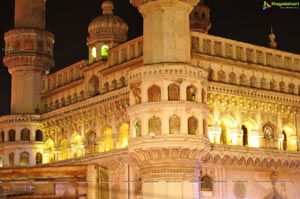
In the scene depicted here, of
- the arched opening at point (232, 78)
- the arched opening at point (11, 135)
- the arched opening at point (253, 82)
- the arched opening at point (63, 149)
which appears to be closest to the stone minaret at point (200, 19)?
the arched opening at point (253, 82)

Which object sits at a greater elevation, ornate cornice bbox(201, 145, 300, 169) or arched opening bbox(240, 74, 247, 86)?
arched opening bbox(240, 74, 247, 86)

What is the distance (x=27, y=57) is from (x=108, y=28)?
522cm

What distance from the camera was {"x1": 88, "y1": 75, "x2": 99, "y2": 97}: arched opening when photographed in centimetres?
3831

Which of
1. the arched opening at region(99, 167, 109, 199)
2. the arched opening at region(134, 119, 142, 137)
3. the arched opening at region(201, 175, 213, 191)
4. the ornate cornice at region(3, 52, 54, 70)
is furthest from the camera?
the ornate cornice at region(3, 52, 54, 70)

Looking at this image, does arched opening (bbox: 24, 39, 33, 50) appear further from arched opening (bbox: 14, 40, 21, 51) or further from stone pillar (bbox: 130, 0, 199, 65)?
stone pillar (bbox: 130, 0, 199, 65)

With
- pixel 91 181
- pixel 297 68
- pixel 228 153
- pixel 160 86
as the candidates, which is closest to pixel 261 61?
pixel 297 68

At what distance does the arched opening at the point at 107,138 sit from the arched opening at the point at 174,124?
22.2ft

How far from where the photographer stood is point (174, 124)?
96.7 ft

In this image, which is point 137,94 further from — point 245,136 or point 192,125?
point 245,136

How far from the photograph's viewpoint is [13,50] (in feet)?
137

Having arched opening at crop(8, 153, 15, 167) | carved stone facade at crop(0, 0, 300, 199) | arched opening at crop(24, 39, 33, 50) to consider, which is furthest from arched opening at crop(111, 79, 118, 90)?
arched opening at crop(8, 153, 15, 167)

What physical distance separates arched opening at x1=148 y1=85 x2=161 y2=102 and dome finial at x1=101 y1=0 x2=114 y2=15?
36.9ft

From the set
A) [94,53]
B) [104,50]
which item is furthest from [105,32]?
[94,53]

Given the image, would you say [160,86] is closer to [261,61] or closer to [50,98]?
[261,61]
